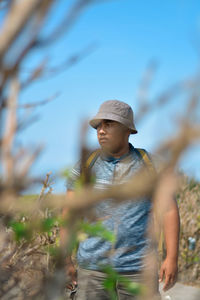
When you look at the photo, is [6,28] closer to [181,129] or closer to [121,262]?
[181,129]

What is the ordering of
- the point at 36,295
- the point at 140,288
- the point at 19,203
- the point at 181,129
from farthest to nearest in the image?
the point at 140,288
the point at 36,295
the point at 19,203
the point at 181,129

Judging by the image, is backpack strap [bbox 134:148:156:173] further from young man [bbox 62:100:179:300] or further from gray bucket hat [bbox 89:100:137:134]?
gray bucket hat [bbox 89:100:137:134]

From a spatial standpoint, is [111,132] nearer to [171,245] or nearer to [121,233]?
[121,233]

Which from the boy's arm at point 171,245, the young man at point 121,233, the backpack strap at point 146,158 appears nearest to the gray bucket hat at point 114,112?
the young man at point 121,233

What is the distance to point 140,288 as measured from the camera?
59.9 inches

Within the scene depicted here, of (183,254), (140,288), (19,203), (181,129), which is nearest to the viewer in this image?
(181,129)

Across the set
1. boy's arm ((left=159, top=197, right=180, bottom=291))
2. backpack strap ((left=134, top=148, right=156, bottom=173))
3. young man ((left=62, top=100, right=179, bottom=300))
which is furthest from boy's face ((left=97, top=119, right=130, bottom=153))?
boy's arm ((left=159, top=197, right=180, bottom=291))

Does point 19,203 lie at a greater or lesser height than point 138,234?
greater

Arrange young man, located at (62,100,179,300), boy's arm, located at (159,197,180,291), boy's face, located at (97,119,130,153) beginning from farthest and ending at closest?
boy's arm, located at (159,197,180,291) < young man, located at (62,100,179,300) < boy's face, located at (97,119,130,153)

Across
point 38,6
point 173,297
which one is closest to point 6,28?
point 38,6

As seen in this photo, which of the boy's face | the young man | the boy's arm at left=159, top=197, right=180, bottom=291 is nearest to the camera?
the boy's face

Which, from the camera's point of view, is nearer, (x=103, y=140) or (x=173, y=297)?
(x=103, y=140)

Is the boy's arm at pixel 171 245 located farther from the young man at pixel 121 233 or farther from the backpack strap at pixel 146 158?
the backpack strap at pixel 146 158

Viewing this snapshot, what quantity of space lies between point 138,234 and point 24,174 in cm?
240
